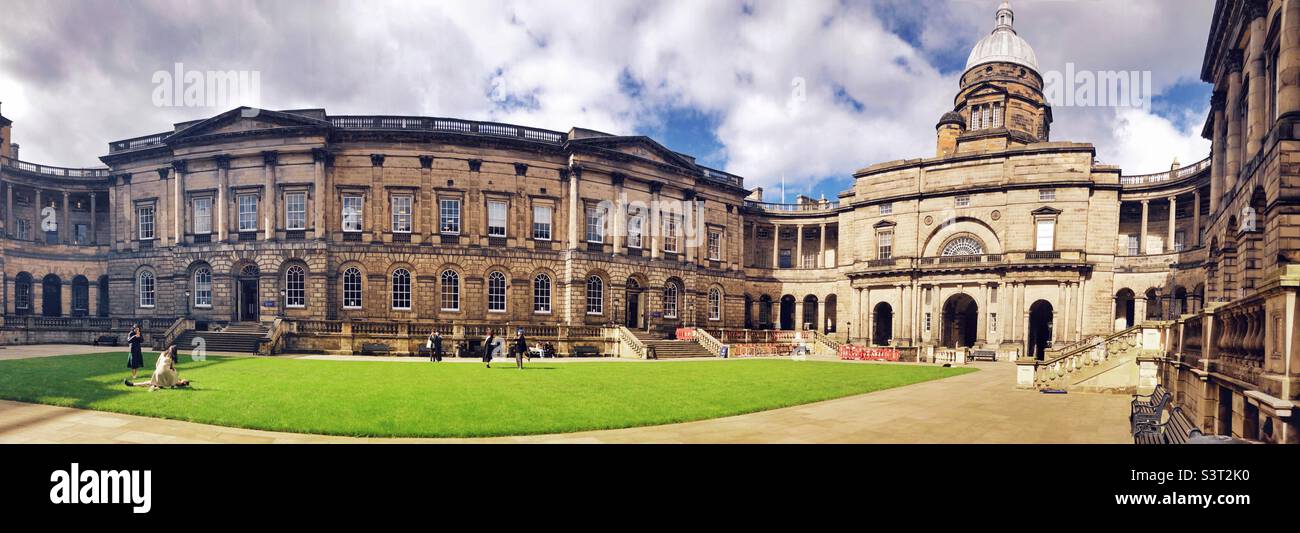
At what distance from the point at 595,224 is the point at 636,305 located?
6.38 m

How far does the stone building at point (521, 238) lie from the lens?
31578 millimetres

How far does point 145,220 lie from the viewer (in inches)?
1378

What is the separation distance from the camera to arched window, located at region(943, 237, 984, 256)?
3769cm

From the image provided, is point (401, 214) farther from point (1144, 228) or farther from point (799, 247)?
point (1144, 228)

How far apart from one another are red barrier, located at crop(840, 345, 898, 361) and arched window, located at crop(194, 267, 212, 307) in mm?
38507

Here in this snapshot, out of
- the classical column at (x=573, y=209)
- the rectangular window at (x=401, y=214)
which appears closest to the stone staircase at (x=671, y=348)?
the classical column at (x=573, y=209)

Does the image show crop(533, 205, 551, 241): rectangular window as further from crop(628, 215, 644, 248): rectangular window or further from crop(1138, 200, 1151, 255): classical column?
crop(1138, 200, 1151, 255): classical column

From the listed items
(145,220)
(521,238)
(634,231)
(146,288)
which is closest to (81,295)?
(146,288)

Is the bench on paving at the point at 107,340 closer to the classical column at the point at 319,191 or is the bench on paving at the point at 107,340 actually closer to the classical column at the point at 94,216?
the classical column at the point at 319,191

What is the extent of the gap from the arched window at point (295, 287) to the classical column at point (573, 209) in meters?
15.6

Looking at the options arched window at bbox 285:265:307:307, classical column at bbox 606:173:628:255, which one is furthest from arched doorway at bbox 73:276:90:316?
classical column at bbox 606:173:628:255

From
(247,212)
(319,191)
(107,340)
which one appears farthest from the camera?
(247,212)
